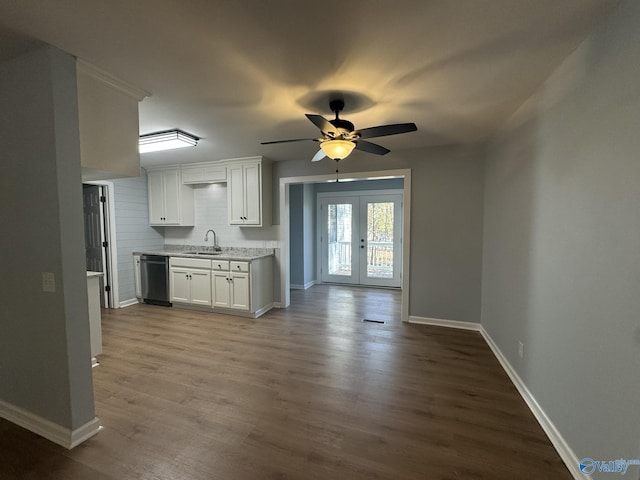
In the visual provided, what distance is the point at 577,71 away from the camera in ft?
5.46

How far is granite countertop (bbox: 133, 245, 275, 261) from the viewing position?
14.9 ft

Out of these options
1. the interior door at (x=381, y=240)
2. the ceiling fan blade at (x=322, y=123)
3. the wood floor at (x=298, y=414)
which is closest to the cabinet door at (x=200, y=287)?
the wood floor at (x=298, y=414)

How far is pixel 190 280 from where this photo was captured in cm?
457

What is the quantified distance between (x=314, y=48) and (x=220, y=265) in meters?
3.51

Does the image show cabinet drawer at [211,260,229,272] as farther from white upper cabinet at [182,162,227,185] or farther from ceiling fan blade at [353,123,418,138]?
ceiling fan blade at [353,123,418,138]

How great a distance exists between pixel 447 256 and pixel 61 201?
13.2 ft

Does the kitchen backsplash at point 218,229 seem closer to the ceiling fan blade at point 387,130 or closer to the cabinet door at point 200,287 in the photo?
the cabinet door at point 200,287

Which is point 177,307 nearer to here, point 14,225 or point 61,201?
point 14,225

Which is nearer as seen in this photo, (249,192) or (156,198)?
(249,192)

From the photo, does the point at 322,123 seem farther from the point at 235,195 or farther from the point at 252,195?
the point at 235,195

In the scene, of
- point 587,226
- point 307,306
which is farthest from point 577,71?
point 307,306

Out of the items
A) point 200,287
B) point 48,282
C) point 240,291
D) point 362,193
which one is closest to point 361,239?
point 362,193

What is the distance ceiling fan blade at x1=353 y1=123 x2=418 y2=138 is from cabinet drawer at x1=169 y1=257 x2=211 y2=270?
3327 mm

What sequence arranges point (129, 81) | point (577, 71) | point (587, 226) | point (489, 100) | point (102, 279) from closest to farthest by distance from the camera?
point (587, 226) < point (577, 71) < point (129, 81) < point (489, 100) < point (102, 279)
